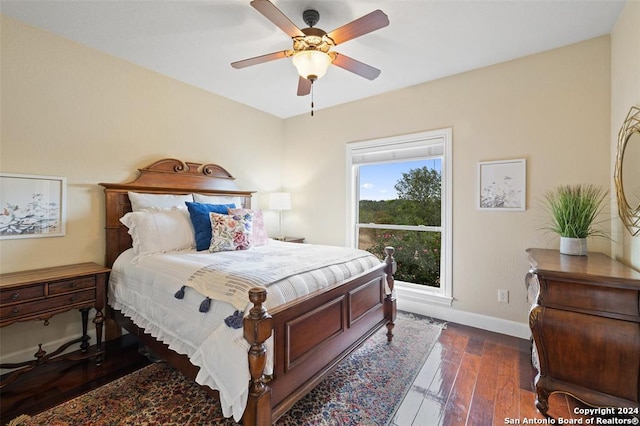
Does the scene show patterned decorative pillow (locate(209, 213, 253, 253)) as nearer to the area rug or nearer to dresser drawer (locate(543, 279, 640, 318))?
the area rug

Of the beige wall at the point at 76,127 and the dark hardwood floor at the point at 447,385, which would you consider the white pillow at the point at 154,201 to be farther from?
the dark hardwood floor at the point at 447,385

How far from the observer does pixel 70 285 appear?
84.4 inches

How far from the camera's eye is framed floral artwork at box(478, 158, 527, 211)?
2719 millimetres

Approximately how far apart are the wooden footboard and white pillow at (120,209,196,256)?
1508mm

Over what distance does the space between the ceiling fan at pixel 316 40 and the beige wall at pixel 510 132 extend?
1.32m

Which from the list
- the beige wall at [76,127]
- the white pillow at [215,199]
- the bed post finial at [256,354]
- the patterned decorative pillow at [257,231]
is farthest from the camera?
the white pillow at [215,199]

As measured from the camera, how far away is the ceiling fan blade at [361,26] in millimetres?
1664

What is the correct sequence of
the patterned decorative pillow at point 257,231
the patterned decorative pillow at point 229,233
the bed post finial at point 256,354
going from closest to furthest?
the bed post finial at point 256,354 < the patterned decorative pillow at point 229,233 < the patterned decorative pillow at point 257,231

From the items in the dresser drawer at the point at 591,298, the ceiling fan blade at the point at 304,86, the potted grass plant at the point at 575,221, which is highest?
the ceiling fan blade at the point at 304,86

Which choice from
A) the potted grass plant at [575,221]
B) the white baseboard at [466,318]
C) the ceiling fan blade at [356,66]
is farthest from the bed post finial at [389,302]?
the ceiling fan blade at [356,66]

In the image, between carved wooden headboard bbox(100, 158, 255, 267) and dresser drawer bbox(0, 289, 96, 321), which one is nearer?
dresser drawer bbox(0, 289, 96, 321)

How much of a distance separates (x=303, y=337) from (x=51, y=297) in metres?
1.87

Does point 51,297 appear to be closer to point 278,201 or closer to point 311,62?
point 311,62

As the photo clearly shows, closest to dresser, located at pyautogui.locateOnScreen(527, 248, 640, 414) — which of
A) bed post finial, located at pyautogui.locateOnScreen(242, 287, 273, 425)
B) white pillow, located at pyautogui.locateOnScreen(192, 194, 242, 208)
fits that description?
bed post finial, located at pyautogui.locateOnScreen(242, 287, 273, 425)
